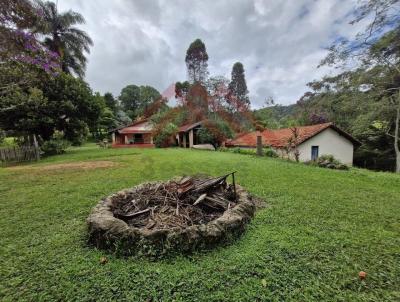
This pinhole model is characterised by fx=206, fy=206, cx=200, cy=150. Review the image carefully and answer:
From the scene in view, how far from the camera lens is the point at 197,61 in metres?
33.8

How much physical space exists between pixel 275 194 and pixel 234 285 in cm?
352

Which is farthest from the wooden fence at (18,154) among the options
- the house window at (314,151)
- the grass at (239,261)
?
the house window at (314,151)

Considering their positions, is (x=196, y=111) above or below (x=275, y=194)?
above

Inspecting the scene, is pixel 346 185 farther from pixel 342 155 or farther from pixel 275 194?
pixel 342 155

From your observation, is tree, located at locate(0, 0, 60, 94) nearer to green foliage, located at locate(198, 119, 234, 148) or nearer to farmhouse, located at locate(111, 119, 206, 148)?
green foliage, located at locate(198, 119, 234, 148)

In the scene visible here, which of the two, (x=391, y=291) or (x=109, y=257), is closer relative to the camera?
(x=391, y=291)

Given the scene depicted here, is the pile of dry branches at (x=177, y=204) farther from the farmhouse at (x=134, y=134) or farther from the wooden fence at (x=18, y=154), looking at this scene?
the farmhouse at (x=134, y=134)

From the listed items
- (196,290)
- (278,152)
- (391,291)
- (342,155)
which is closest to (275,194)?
(391,291)

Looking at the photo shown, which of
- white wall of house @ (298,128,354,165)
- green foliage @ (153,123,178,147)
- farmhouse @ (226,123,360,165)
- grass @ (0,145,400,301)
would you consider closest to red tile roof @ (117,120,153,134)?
green foliage @ (153,123,178,147)

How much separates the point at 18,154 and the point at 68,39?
1216 centimetres

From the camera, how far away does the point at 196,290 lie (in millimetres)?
2170

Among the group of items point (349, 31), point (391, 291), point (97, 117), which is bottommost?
point (391, 291)

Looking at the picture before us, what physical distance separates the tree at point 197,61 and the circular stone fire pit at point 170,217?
1233 inches

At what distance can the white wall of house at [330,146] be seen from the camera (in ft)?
50.9
